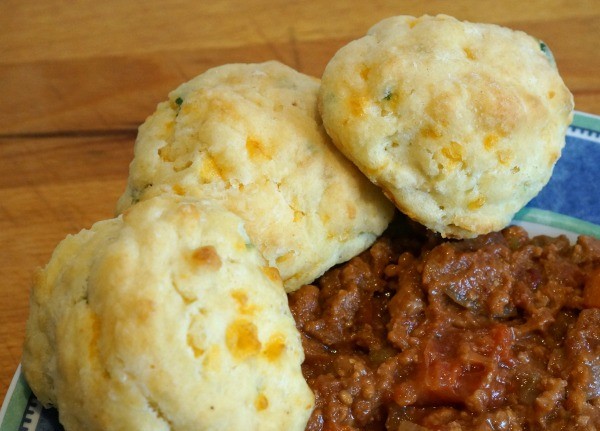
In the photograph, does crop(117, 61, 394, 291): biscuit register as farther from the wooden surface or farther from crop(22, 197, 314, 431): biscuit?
the wooden surface

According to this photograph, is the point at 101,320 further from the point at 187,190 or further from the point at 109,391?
the point at 187,190

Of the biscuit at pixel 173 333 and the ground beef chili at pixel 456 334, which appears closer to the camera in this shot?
the biscuit at pixel 173 333

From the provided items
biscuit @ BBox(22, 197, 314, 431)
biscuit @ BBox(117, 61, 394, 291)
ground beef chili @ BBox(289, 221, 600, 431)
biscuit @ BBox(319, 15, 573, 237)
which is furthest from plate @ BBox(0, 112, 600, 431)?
biscuit @ BBox(22, 197, 314, 431)

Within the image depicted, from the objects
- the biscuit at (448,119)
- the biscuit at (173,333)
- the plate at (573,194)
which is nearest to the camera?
the biscuit at (173,333)

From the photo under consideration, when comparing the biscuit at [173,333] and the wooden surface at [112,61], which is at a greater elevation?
the biscuit at [173,333]

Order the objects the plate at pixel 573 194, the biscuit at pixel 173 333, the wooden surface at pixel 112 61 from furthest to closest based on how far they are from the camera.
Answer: the wooden surface at pixel 112 61 → the plate at pixel 573 194 → the biscuit at pixel 173 333

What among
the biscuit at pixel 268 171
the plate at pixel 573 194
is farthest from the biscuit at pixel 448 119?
the plate at pixel 573 194

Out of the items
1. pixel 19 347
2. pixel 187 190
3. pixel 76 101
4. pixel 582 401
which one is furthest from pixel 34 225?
pixel 582 401

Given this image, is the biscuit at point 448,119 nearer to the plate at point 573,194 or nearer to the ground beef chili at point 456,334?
the ground beef chili at point 456,334
